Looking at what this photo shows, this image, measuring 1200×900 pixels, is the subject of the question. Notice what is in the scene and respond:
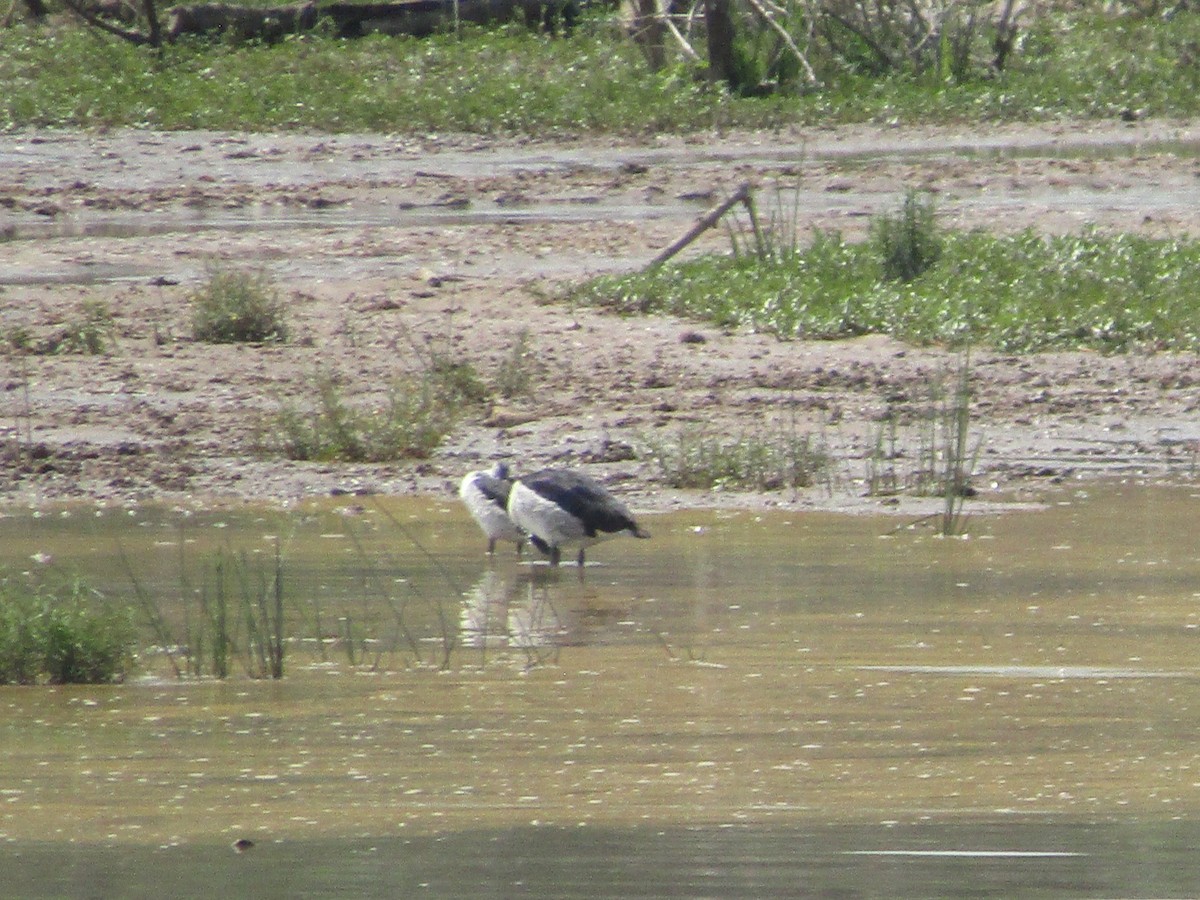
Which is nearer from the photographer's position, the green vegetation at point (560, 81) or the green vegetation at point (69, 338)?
the green vegetation at point (69, 338)

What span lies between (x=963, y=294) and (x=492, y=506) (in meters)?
4.92

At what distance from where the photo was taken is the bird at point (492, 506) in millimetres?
7727

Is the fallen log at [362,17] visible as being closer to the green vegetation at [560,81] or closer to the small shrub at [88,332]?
the green vegetation at [560,81]

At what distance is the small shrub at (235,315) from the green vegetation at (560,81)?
30.4 ft

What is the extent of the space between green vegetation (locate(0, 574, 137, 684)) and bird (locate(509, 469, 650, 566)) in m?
1.90

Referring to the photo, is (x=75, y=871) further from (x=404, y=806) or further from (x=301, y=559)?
(x=301, y=559)

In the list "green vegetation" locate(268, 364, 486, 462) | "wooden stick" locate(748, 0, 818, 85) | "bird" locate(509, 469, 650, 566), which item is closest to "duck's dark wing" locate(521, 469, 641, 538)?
"bird" locate(509, 469, 650, 566)

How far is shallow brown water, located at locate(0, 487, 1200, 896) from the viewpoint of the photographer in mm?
4066

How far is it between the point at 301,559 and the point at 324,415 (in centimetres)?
205

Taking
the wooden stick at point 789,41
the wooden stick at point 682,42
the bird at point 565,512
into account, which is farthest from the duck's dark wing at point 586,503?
the wooden stick at point 682,42

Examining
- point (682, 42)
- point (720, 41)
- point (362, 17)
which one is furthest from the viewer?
point (362, 17)

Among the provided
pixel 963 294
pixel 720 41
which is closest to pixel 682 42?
pixel 720 41

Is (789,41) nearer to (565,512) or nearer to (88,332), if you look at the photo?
(88,332)

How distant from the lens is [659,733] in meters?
5.14
